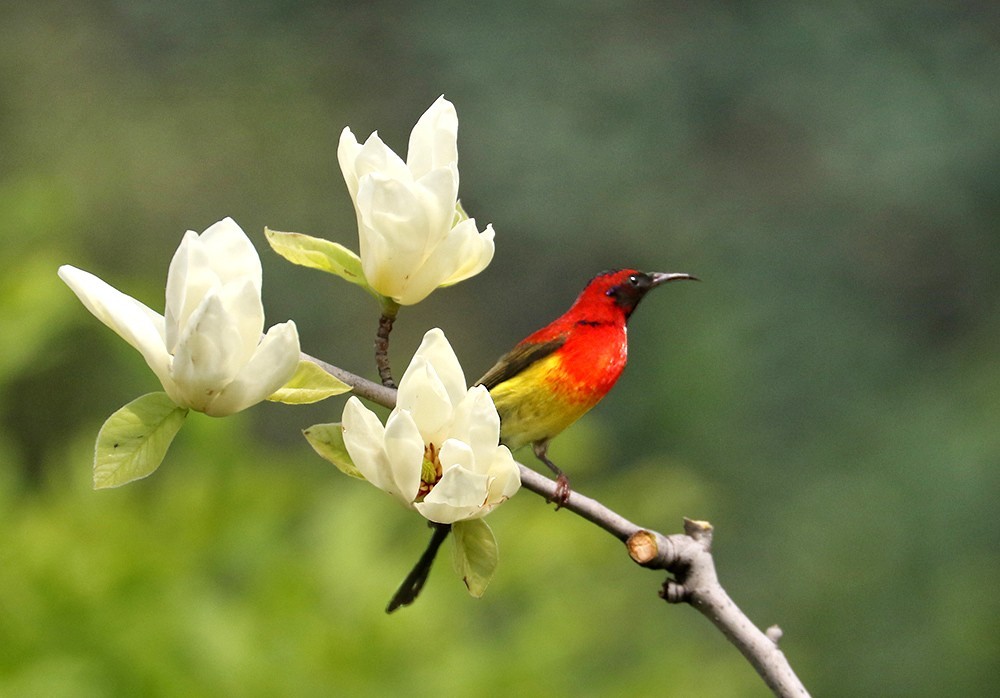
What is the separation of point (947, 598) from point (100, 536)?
3535 mm

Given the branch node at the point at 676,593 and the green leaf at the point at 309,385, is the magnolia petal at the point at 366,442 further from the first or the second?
the branch node at the point at 676,593

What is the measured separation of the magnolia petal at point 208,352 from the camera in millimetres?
647

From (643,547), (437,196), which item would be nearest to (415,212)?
(437,196)

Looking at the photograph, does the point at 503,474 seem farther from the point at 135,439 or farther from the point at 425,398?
the point at 135,439

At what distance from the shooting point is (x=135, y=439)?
68 centimetres

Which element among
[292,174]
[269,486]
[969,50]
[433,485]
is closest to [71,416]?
[269,486]

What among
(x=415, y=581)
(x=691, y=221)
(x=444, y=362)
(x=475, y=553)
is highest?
(x=444, y=362)

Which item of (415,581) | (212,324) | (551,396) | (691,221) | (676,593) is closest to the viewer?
(212,324)

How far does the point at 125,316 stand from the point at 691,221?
527 cm

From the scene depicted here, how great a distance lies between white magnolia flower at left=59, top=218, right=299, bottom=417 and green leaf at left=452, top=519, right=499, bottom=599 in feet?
0.42

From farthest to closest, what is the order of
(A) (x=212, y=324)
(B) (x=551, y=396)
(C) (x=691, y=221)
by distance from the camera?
(C) (x=691, y=221) < (B) (x=551, y=396) < (A) (x=212, y=324)

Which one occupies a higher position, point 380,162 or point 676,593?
point 380,162

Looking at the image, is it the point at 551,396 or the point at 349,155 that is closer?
the point at 349,155

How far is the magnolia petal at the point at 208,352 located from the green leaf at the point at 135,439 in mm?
27
